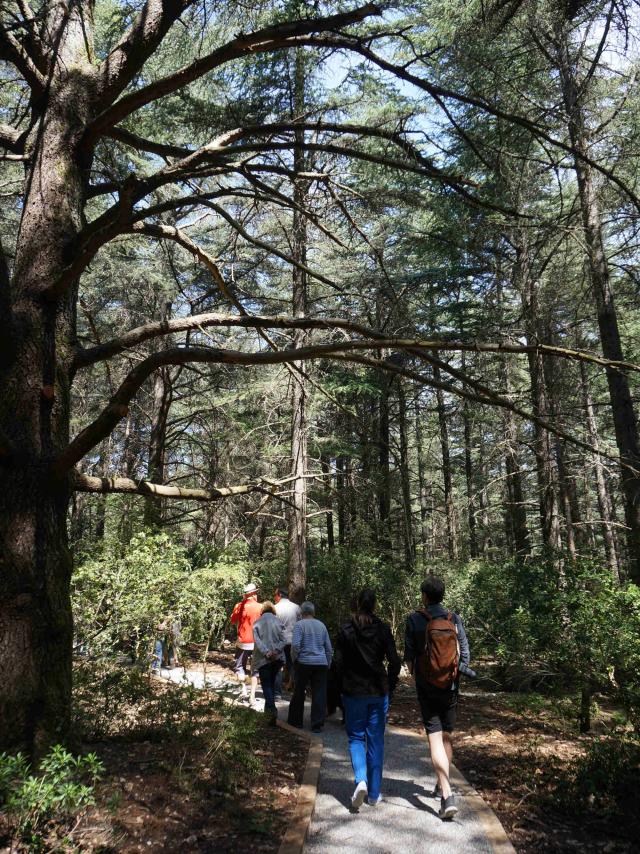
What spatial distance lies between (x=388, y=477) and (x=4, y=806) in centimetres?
1739

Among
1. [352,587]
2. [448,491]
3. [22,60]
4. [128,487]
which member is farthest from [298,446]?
[448,491]

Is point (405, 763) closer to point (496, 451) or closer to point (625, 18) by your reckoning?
point (625, 18)

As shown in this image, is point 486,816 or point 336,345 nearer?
point 336,345

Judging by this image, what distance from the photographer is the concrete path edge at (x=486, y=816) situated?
4223 millimetres

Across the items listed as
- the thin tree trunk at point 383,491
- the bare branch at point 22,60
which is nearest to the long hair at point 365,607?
the bare branch at point 22,60

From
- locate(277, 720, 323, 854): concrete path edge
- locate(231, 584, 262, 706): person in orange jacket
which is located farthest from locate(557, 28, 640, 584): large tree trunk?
locate(231, 584, 262, 706): person in orange jacket

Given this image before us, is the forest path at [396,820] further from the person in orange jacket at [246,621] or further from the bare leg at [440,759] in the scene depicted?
the person in orange jacket at [246,621]

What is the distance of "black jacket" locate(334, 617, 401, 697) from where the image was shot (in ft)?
16.9

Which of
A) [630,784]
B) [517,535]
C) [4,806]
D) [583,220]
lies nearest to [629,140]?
[583,220]

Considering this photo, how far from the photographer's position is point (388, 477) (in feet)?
65.6

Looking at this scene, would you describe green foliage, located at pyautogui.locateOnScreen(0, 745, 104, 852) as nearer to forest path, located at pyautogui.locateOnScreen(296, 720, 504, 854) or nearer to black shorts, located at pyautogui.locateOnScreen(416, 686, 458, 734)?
forest path, located at pyautogui.locateOnScreen(296, 720, 504, 854)

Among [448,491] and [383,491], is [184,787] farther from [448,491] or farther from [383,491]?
[448,491]

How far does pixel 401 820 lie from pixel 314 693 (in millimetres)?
3287

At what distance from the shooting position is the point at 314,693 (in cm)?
789
